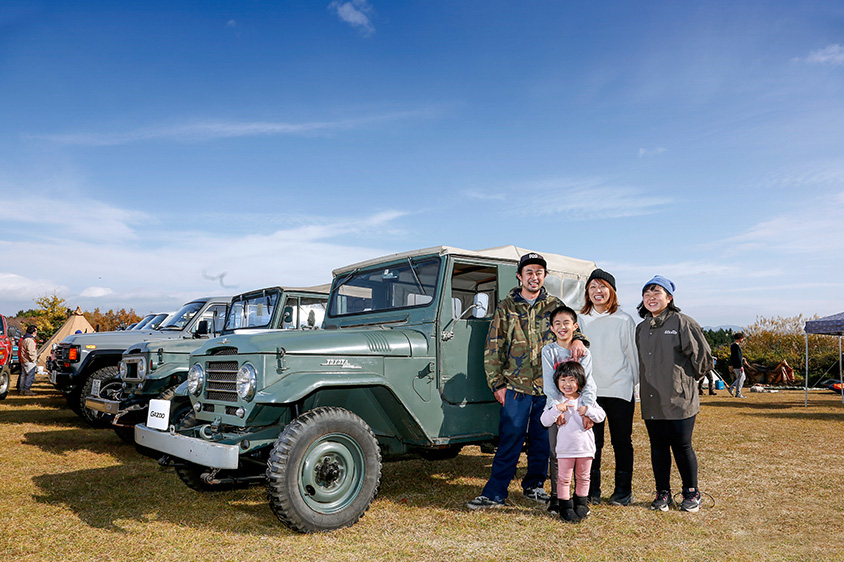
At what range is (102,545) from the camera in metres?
3.95

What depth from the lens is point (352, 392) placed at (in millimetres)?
4754

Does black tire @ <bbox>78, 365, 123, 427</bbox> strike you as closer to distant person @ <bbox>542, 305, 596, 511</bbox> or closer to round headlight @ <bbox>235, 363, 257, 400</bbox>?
round headlight @ <bbox>235, 363, 257, 400</bbox>

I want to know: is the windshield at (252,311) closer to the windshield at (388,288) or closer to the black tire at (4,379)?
the windshield at (388,288)

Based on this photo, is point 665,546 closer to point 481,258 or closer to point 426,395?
point 426,395

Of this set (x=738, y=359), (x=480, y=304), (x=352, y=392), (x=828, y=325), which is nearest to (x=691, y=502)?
(x=480, y=304)

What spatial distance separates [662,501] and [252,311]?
628cm

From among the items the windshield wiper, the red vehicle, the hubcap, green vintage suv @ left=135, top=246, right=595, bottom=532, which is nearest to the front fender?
green vintage suv @ left=135, top=246, right=595, bottom=532

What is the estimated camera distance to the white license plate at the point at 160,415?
4.68 metres

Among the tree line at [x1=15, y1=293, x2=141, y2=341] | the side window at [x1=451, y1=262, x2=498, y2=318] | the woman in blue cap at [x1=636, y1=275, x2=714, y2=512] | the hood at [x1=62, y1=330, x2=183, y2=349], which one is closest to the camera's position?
the woman in blue cap at [x1=636, y1=275, x2=714, y2=512]

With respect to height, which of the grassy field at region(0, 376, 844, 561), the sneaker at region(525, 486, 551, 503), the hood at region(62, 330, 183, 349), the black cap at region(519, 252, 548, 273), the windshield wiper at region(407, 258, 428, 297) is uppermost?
the black cap at region(519, 252, 548, 273)

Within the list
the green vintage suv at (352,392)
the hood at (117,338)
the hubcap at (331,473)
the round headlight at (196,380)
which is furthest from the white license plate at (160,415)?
the hood at (117,338)

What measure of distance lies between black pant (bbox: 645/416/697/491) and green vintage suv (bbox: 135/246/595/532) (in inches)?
54.4

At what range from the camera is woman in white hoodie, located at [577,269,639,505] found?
15.8 feet

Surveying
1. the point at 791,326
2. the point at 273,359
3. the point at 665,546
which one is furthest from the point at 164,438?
the point at 791,326
